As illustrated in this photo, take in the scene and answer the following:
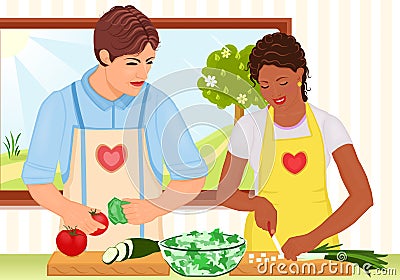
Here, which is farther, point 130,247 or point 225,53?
point 225,53

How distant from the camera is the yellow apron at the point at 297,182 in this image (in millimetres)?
3164

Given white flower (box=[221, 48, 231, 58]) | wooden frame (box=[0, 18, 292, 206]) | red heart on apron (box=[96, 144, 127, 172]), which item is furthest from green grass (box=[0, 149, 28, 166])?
white flower (box=[221, 48, 231, 58])

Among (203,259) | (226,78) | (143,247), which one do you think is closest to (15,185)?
(143,247)

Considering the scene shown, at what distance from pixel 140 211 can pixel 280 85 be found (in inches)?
26.0

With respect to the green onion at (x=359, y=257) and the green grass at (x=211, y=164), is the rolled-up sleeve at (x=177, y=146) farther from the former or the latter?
the green onion at (x=359, y=257)

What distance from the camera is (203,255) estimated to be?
294 cm

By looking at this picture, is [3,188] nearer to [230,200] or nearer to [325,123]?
[230,200]

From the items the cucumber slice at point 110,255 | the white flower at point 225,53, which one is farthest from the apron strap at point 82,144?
the white flower at point 225,53

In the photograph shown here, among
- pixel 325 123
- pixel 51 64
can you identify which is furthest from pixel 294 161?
pixel 51 64

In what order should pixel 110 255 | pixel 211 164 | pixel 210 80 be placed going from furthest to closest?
pixel 210 80 < pixel 211 164 < pixel 110 255

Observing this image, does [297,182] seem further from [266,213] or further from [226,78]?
[226,78]

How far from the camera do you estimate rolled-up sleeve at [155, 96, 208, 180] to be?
314cm

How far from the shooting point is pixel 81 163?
319 cm

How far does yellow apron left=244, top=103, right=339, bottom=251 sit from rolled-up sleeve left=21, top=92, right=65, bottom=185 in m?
0.72
